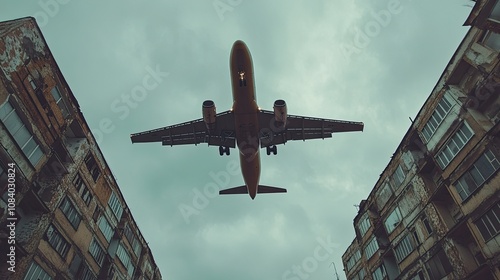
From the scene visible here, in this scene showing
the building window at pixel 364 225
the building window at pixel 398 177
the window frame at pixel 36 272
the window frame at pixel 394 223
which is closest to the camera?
the window frame at pixel 36 272

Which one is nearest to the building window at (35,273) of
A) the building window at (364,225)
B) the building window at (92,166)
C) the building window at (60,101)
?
the building window at (92,166)

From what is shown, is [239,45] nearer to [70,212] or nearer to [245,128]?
[245,128]

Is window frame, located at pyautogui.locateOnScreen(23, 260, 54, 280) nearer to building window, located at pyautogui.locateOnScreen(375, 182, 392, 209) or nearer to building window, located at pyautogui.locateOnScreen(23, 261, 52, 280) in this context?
building window, located at pyautogui.locateOnScreen(23, 261, 52, 280)

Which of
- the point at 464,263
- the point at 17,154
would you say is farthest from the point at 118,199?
the point at 464,263

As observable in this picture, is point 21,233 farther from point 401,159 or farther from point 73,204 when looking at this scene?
point 401,159

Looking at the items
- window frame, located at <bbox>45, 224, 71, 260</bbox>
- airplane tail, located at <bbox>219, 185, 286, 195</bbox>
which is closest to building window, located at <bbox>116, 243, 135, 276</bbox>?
window frame, located at <bbox>45, 224, 71, 260</bbox>

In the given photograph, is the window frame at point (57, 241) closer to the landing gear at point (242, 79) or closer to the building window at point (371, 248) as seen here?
the landing gear at point (242, 79)
